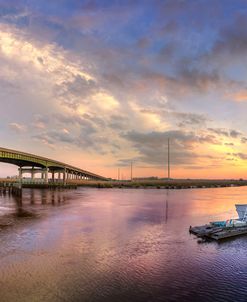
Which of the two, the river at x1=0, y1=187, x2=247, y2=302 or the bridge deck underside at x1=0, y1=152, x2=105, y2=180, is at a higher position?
the bridge deck underside at x1=0, y1=152, x2=105, y2=180

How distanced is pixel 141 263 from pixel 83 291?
6.18m

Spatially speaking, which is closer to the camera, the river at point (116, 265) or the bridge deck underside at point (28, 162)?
the river at point (116, 265)

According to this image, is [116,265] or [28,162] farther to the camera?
[28,162]

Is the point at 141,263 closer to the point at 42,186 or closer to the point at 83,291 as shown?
the point at 83,291

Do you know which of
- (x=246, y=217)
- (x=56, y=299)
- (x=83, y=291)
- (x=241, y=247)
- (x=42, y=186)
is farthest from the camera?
(x=42, y=186)

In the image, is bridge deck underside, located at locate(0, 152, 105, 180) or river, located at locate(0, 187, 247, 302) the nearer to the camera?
river, located at locate(0, 187, 247, 302)

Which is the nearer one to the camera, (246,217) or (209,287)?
(209,287)

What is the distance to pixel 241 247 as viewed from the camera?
26922 millimetres

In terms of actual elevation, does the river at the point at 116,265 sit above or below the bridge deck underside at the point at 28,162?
below

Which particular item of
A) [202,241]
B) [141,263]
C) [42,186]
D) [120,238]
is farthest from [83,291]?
[42,186]

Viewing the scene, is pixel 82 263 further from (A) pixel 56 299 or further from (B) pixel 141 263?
(A) pixel 56 299

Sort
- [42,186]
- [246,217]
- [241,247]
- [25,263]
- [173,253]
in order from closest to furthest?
1. [25,263]
2. [173,253]
3. [241,247]
4. [246,217]
5. [42,186]

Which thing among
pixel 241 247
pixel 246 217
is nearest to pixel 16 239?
pixel 241 247

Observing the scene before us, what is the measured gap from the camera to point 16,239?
28484mm
